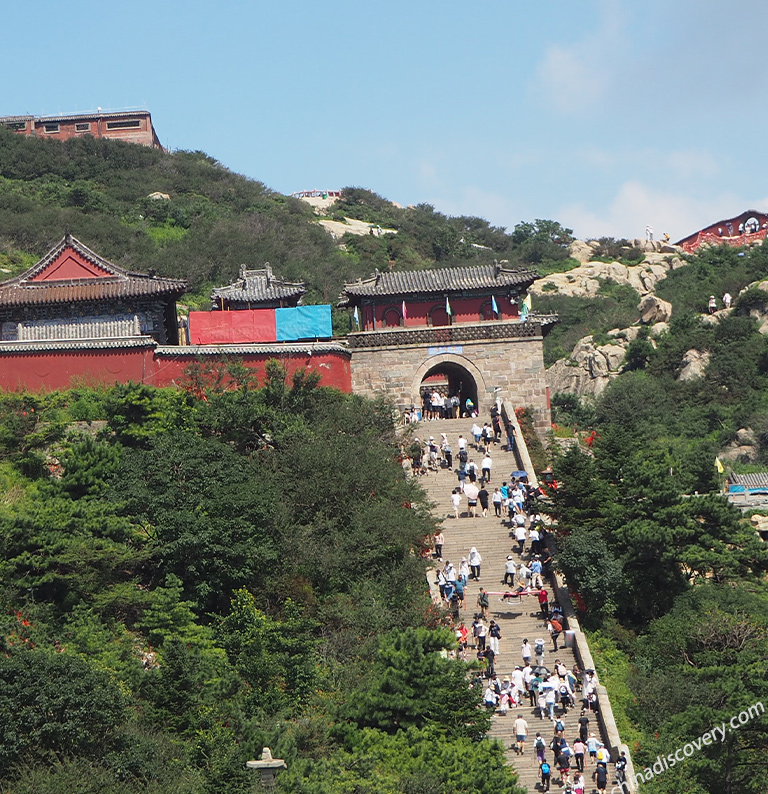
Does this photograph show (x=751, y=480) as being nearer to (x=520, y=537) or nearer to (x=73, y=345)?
(x=520, y=537)

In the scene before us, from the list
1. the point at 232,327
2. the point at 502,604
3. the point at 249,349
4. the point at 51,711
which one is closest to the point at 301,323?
the point at 232,327

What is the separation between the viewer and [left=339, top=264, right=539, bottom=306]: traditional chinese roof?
42.4 metres

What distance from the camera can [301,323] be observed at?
40844 mm

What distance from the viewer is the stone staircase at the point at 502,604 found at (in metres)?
23.8

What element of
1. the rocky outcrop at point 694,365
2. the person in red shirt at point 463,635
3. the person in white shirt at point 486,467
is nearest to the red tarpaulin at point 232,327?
the person in white shirt at point 486,467

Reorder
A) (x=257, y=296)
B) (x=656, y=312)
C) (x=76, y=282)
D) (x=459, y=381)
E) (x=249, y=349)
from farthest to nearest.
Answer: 1. (x=656, y=312)
2. (x=459, y=381)
3. (x=257, y=296)
4. (x=76, y=282)
5. (x=249, y=349)

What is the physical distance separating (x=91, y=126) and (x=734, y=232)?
47700mm

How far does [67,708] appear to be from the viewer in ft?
66.2

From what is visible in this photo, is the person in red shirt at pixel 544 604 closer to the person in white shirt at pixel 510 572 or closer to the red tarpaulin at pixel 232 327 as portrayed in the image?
the person in white shirt at pixel 510 572

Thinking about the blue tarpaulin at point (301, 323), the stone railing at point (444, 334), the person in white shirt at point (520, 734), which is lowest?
the person in white shirt at point (520, 734)

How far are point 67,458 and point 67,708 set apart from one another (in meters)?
12.3

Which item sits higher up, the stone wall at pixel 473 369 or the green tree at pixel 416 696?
the stone wall at pixel 473 369

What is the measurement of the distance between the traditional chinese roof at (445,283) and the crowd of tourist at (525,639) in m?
8.20

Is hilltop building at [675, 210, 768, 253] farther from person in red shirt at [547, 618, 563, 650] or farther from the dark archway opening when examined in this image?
person in red shirt at [547, 618, 563, 650]
